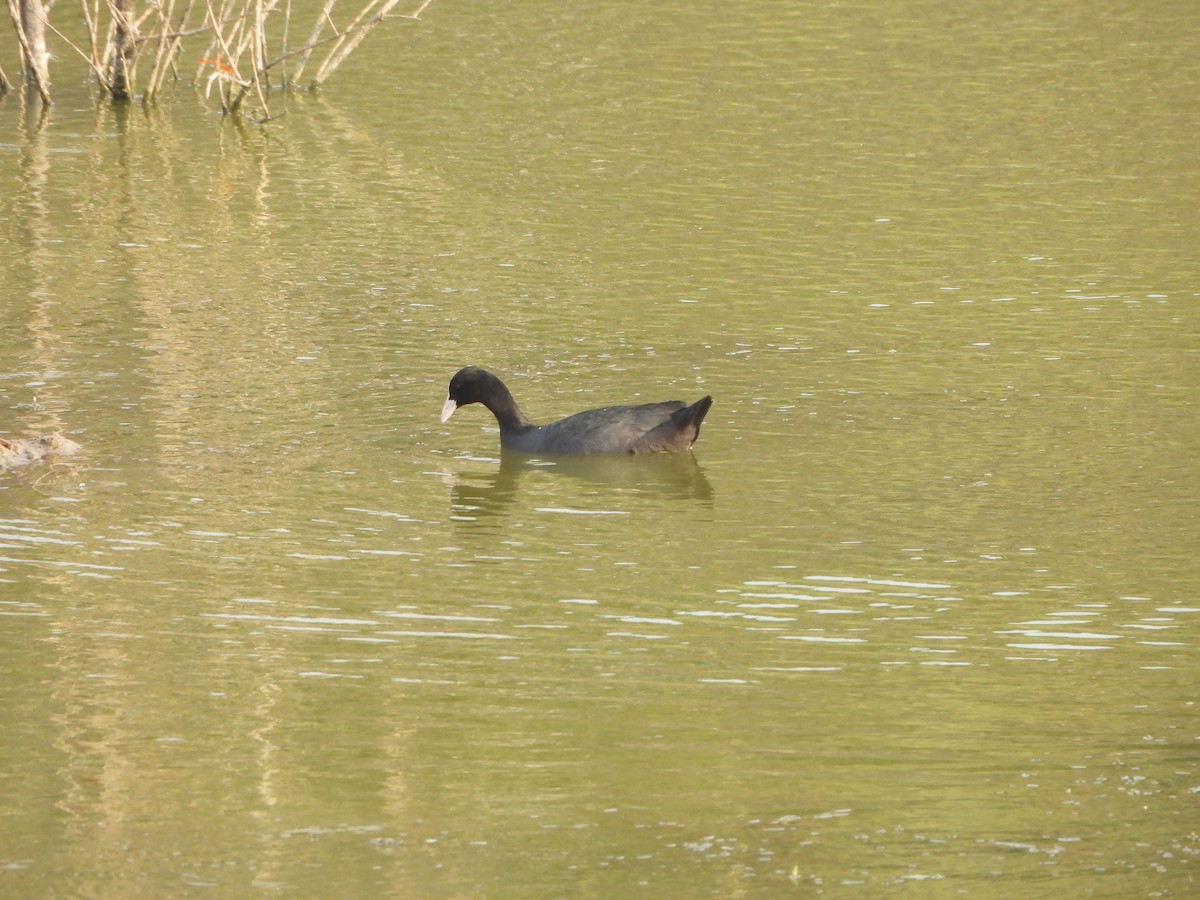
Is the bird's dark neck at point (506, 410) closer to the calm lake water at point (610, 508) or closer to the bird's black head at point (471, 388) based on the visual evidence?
the bird's black head at point (471, 388)

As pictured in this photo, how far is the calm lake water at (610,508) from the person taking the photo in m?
6.55

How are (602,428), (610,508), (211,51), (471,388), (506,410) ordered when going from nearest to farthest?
(610,508) → (602,428) → (506,410) → (471,388) → (211,51)

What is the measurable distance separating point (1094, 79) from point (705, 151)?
5.54 m

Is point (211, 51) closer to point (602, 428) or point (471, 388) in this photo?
point (471, 388)

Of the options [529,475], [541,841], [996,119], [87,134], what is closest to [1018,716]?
[541,841]

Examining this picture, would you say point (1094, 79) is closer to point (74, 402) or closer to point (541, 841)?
point (74, 402)

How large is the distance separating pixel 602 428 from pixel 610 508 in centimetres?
86

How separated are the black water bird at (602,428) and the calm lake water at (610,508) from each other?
0.13 m

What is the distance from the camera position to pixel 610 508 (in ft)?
35.8

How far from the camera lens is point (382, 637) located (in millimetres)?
8508

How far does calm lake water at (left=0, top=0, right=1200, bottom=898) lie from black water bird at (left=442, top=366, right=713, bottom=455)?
13cm

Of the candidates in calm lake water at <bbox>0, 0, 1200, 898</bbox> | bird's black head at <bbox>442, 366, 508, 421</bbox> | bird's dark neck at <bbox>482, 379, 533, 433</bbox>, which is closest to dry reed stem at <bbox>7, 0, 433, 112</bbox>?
calm lake water at <bbox>0, 0, 1200, 898</bbox>

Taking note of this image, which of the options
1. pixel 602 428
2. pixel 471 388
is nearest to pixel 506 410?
pixel 471 388

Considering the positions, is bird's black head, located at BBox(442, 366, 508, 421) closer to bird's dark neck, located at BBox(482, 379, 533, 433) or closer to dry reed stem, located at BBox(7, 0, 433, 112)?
bird's dark neck, located at BBox(482, 379, 533, 433)
